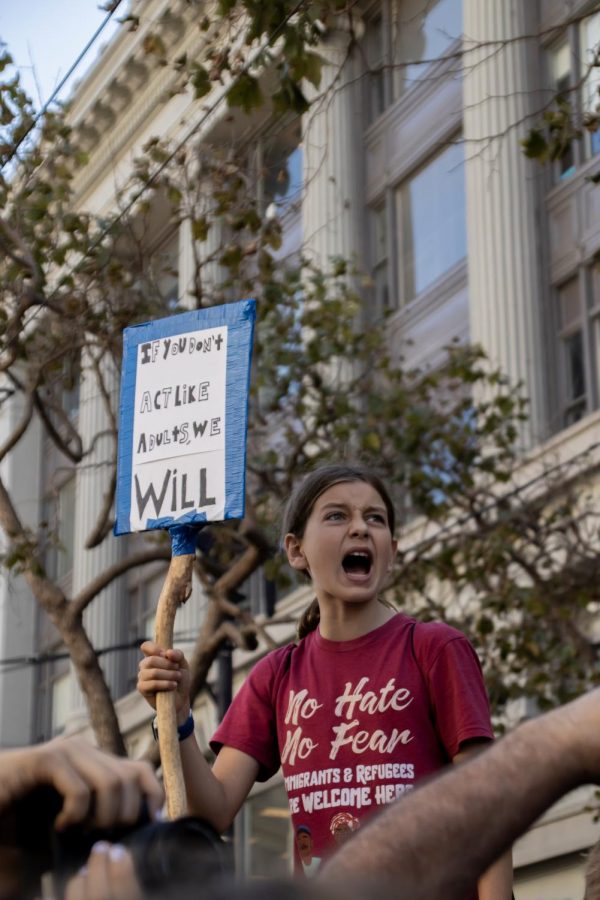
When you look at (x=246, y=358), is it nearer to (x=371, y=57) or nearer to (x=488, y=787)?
(x=488, y=787)

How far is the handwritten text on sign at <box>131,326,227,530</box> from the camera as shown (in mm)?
4484

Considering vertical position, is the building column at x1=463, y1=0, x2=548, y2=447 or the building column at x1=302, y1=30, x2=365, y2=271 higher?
the building column at x1=302, y1=30, x2=365, y2=271

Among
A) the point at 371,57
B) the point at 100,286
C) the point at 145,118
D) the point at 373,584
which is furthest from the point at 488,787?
the point at 145,118

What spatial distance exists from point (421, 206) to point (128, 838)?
19.9m

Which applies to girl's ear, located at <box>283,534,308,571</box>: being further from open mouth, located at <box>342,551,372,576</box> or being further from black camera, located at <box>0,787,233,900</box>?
black camera, located at <box>0,787,233,900</box>

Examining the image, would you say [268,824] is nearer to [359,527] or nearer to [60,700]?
[60,700]

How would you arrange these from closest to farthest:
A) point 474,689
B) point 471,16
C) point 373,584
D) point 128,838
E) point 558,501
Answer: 1. point 128,838
2. point 474,689
3. point 373,584
4. point 558,501
5. point 471,16

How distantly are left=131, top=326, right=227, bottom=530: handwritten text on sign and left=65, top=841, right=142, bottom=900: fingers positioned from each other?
3156mm

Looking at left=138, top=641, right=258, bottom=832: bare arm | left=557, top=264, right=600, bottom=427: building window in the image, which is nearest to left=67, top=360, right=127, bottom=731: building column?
left=557, top=264, right=600, bottom=427: building window

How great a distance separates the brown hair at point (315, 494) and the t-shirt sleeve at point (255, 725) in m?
0.19

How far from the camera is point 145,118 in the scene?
24969 mm

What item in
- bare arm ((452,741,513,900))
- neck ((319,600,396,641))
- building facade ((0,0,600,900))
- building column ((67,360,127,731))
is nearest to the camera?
bare arm ((452,741,513,900))

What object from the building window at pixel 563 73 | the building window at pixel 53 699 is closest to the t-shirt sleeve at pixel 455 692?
the building window at pixel 563 73

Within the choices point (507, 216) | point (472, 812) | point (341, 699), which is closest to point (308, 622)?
point (341, 699)
